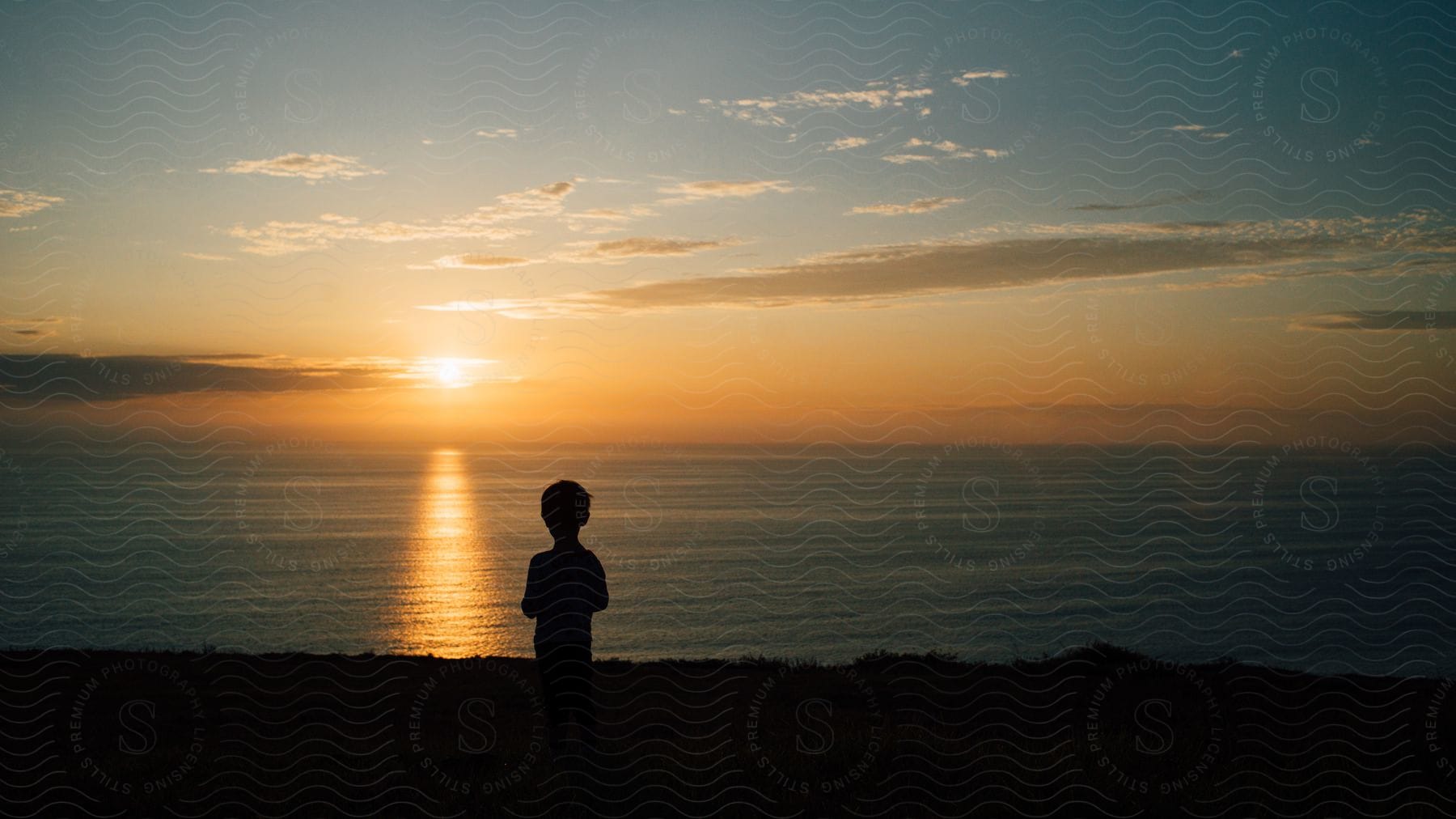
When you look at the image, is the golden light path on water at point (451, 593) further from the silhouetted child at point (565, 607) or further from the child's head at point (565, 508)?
the child's head at point (565, 508)

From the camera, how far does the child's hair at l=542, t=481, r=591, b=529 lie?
7547 millimetres

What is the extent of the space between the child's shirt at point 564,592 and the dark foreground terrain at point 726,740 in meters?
1.09

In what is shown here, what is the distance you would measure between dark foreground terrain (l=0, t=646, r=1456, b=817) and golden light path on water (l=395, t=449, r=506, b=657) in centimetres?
1881

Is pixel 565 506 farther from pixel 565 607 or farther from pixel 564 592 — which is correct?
pixel 565 607

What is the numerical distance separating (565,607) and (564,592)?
124 millimetres

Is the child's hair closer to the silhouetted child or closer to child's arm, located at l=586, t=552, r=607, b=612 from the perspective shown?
the silhouetted child

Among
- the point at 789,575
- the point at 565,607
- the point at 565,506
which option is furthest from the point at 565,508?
the point at 789,575

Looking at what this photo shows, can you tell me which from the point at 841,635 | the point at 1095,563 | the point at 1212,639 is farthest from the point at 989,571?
the point at 841,635

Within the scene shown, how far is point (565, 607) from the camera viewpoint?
7.61 metres

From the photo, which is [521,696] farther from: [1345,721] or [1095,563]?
[1095,563]

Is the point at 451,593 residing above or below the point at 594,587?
above

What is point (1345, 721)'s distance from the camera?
1251 cm

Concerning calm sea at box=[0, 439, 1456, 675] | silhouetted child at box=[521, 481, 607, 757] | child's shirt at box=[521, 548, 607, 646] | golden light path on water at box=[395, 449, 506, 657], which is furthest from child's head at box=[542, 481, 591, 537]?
golden light path on water at box=[395, 449, 506, 657]

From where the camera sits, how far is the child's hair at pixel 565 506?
755 cm
